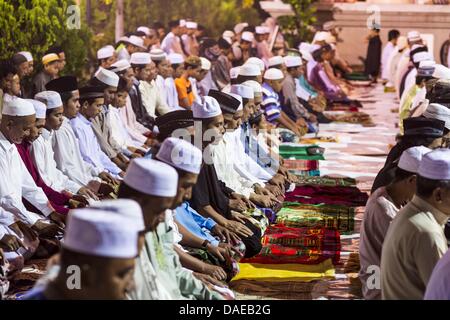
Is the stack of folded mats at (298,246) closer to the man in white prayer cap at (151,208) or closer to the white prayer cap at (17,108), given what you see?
the white prayer cap at (17,108)

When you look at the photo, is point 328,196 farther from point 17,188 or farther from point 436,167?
point 436,167

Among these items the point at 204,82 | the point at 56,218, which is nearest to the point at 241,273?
the point at 56,218

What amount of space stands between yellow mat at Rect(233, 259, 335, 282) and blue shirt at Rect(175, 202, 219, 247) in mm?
286

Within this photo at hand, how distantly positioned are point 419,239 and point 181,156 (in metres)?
1.22

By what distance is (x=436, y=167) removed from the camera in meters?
4.87

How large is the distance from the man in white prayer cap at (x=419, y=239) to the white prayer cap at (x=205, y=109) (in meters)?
2.55

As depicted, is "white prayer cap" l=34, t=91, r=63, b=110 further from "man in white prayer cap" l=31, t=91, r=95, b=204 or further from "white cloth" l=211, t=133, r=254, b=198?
"white cloth" l=211, t=133, r=254, b=198

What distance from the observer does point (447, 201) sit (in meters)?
4.87

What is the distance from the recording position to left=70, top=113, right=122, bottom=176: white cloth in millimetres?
8555

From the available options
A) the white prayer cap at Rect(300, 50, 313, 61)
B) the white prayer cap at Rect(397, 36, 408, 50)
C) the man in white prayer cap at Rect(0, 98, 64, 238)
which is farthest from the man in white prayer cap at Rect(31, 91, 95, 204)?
the white prayer cap at Rect(397, 36, 408, 50)

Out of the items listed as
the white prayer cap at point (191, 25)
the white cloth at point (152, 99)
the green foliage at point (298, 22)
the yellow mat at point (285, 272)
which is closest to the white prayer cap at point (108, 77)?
the white cloth at point (152, 99)
